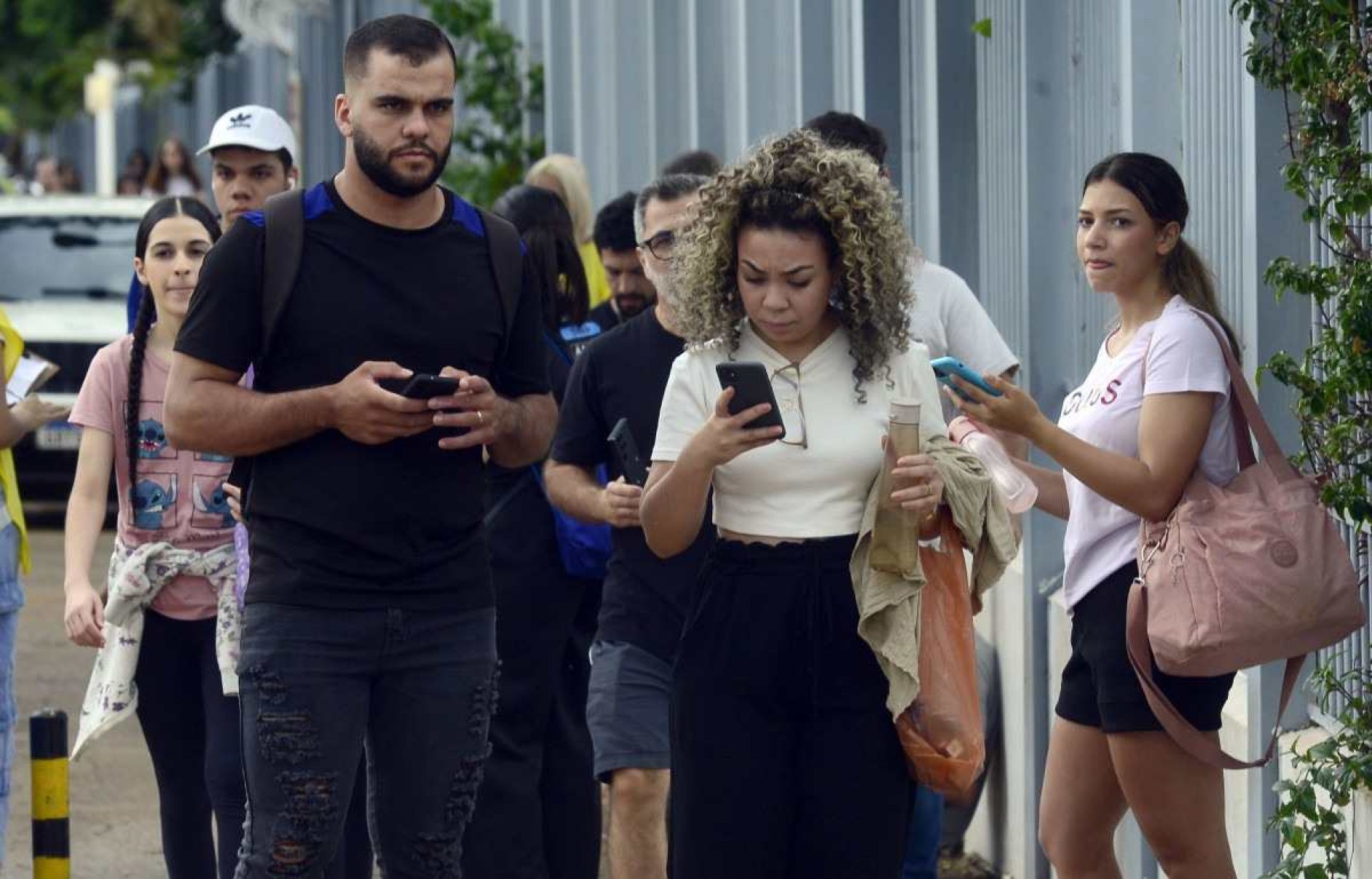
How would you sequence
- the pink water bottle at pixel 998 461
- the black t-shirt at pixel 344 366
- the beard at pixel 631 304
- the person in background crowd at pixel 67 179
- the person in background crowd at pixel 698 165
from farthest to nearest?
the person in background crowd at pixel 67 179, the person in background crowd at pixel 698 165, the beard at pixel 631 304, the pink water bottle at pixel 998 461, the black t-shirt at pixel 344 366

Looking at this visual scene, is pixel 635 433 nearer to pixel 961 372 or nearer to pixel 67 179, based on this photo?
pixel 961 372

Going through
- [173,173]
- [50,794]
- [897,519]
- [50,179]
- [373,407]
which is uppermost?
[50,179]

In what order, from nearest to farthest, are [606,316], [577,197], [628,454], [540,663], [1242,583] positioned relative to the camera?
[1242,583]
[628,454]
[540,663]
[606,316]
[577,197]

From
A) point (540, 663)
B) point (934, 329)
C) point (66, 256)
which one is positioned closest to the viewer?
point (934, 329)

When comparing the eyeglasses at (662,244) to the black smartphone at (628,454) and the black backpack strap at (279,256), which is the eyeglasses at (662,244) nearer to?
the black smartphone at (628,454)

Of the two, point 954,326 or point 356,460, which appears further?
point 954,326

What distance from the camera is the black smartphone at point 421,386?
16.3 feet

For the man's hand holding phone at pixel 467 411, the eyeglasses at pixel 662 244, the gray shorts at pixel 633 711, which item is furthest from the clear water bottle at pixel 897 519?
the eyeglasses at pixel 662 244

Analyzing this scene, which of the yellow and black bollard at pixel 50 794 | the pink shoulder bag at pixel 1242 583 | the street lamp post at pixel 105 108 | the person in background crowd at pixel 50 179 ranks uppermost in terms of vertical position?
the street lamp post at pixel 105 108

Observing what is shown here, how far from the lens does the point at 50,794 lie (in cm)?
659

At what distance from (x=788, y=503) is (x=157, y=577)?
2.00 meters

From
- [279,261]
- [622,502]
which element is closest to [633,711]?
[622,502]

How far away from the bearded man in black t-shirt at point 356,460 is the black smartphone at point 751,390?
550 mm

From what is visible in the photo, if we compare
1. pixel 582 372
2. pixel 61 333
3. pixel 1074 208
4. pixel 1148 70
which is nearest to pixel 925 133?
pixel 1074 208
